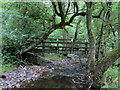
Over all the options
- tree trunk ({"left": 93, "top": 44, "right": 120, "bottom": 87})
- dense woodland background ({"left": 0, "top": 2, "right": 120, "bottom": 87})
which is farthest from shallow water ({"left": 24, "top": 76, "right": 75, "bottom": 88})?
dense woodland background ({"left": 0, "top": 2, "right": 120, "bottom": 87})

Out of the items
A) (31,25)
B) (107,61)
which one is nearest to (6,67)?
(31,25)

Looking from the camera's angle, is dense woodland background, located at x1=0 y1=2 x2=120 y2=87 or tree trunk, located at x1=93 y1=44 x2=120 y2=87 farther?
dense woodland background, located at x1=0 y1=2 x2=120 y2=87

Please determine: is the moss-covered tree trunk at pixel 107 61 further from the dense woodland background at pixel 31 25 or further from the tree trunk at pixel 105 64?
the dense woodland background at pixel 31 25

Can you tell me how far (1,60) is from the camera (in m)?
7.37

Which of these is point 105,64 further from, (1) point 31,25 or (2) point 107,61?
(1) point 31,25

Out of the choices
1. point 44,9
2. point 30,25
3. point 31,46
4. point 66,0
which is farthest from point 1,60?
point 66,0

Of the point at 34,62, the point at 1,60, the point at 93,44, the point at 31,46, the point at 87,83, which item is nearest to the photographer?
the point at 87,83

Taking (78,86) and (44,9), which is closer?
(78,86)

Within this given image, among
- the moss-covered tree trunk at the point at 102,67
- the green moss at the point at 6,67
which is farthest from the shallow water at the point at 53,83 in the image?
the green moss at the point at 6,67

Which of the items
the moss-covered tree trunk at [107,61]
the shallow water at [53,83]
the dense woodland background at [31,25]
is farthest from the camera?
the dense woodland background at [31,25]

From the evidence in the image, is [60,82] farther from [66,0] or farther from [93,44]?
[66,0]

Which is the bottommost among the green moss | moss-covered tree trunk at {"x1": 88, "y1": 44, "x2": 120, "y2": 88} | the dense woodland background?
the green moss

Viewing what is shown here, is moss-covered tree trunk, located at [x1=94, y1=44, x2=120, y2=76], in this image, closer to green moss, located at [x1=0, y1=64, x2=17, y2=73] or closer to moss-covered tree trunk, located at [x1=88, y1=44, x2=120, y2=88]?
moss-covered tree trunk, located at [x1=88, y1=44, x2=120, y2=88]

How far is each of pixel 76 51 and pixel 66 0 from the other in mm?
4086
